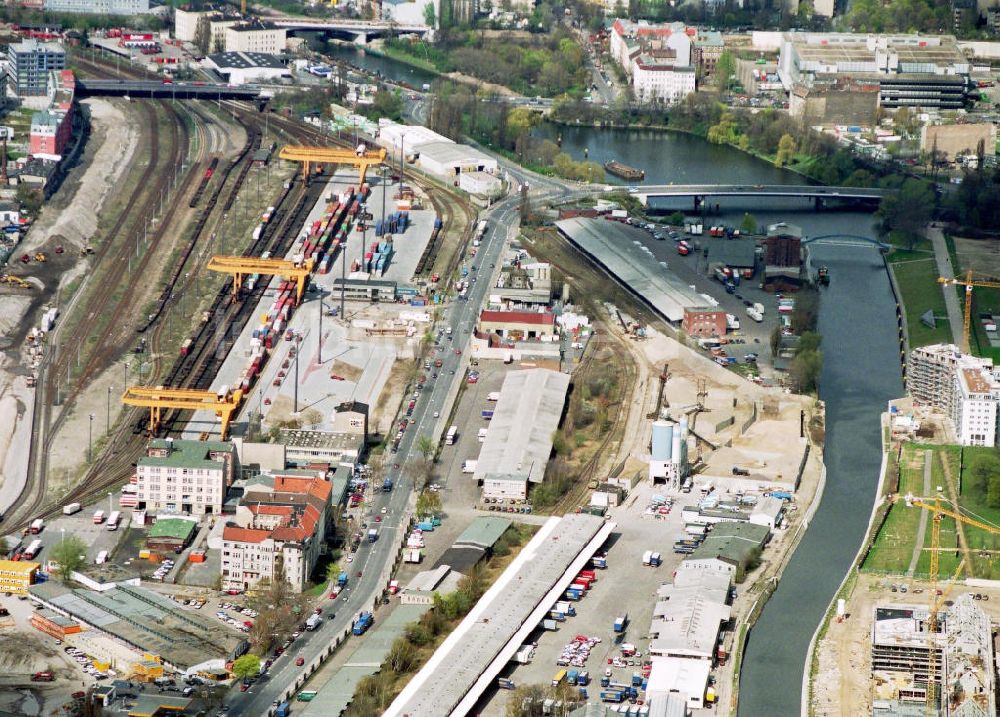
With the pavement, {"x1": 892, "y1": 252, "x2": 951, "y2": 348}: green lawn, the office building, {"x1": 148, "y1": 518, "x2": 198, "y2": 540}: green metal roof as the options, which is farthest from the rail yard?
the office building

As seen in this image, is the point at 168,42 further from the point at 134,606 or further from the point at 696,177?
the point at 134,606

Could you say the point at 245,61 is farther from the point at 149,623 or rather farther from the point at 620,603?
the point at 149,623

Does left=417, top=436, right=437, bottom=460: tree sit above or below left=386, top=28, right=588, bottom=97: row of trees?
below

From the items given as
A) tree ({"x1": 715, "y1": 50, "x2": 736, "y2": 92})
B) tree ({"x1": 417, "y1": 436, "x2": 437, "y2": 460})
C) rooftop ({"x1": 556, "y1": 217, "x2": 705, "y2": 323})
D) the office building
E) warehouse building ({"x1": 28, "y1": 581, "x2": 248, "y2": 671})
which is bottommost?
warehouse building ({"x1": 28, "y1": 581, "x2": 248, "y2": 671})

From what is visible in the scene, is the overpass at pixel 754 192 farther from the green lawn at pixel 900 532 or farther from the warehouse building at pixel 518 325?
the green lawn at pixel 900 532

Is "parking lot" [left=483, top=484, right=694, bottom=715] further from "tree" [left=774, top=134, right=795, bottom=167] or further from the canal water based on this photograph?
"tree" [left=774, top=134, right=795, bottom=167]

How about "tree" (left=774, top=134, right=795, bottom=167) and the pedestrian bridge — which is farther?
"tree" (left=774, top=134, right=795, bottom=167)

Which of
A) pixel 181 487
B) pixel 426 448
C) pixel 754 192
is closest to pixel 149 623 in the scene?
pixel 181 487
